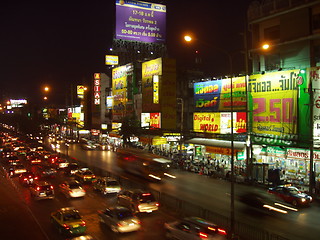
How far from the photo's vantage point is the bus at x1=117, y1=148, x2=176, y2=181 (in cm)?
3012

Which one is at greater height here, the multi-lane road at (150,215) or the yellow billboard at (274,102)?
the yellow billboard at (274,102)

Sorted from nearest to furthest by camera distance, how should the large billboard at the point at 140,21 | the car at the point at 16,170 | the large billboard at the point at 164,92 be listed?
1. the car at the point at 16,170
2. the large billboard at the point at 164,92
3. the large billboard at the point at 140,21

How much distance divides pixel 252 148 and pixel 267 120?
3.35 meters

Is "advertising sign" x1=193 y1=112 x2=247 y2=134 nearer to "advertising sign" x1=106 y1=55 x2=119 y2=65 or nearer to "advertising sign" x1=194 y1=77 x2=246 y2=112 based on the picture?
"advertising sign" x1=194 y1=77 x2=246 y2=112

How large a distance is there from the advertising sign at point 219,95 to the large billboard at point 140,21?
71.5 feet

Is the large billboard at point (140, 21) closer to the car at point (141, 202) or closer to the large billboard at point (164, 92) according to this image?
the large billboard at point (164, 92)

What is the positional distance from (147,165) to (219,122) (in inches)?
445

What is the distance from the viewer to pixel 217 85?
37.3 metres

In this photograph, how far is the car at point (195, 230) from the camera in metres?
13.8

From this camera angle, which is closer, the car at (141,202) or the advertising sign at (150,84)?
the car at (141,202)

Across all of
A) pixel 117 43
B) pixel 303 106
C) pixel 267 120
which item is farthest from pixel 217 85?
pixel 117 43

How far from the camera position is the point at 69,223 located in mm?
16453

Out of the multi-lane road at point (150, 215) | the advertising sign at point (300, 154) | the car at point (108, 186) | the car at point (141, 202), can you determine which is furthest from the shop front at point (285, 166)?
the car at point (108, 186)

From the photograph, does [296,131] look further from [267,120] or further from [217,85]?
[217,85]
